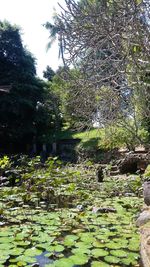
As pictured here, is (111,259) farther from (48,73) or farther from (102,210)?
(48,73)

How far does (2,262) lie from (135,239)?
1.68 meters

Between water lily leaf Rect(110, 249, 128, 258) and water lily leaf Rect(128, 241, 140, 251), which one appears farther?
water lily leaf Rect(128, 241, 140, 251)

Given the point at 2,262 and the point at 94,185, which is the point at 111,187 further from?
the point at 2,262

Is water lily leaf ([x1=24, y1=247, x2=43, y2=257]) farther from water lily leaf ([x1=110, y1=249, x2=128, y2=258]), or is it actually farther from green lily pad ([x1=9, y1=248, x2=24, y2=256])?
water lily leaf ([x1=110, y1=249, x2=128, y2=258])

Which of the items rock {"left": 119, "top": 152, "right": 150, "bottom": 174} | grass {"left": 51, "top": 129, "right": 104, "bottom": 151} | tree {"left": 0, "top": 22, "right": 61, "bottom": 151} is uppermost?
tree {"left": 0, "top": 22, "right": 61, "bottom": 151}

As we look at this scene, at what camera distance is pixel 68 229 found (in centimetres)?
448

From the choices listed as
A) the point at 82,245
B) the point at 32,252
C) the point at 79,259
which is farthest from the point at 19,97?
the point at 79,259

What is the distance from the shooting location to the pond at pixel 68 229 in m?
3.39

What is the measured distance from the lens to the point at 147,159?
1033 cm

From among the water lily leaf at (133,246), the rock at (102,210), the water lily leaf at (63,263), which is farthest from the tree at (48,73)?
the water lily leaf at (63,263)

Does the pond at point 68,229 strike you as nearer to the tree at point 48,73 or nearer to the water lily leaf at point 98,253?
the water lily leaf at point 98,253

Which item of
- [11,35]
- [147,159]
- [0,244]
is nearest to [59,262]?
[0,244]

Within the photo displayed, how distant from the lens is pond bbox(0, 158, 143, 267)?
339 cm

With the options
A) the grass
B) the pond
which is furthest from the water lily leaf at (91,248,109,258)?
the grass
